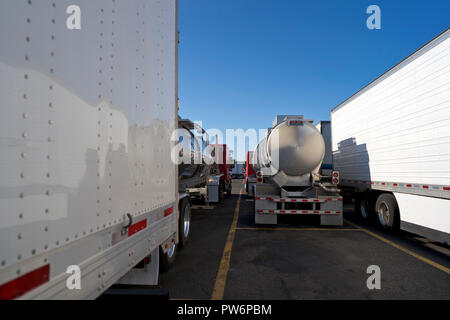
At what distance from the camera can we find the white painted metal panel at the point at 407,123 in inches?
197

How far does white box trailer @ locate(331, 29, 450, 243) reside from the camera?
5.00 m

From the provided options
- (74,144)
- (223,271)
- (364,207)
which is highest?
(74,144)

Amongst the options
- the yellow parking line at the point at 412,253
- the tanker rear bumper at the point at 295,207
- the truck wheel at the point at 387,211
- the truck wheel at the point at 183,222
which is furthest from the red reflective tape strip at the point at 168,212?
the truck wheel at the point at 387,211

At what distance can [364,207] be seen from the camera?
8414mm

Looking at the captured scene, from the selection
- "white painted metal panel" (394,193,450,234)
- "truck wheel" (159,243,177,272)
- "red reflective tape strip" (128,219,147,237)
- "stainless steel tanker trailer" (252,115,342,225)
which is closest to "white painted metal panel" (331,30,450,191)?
"white painted metal panel" (394,193,450,234)

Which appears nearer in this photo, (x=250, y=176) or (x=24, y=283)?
(x=24, y=283)

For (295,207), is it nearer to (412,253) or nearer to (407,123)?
(412,253)

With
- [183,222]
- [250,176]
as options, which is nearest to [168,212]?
[183,222]

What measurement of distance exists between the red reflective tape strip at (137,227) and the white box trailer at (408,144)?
5377 millimetres

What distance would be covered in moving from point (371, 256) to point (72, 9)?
5.88 m

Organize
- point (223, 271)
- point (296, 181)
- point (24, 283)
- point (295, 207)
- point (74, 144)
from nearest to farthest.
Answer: point (24, 283)
point (74, 144)
point (223, 271)
point (295, 207)
point (296, 181)

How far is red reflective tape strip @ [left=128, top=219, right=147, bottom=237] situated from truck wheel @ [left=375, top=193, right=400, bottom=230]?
261 inches

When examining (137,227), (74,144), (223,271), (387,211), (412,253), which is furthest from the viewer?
(387,211)

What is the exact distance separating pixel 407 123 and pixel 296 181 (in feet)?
10.8
